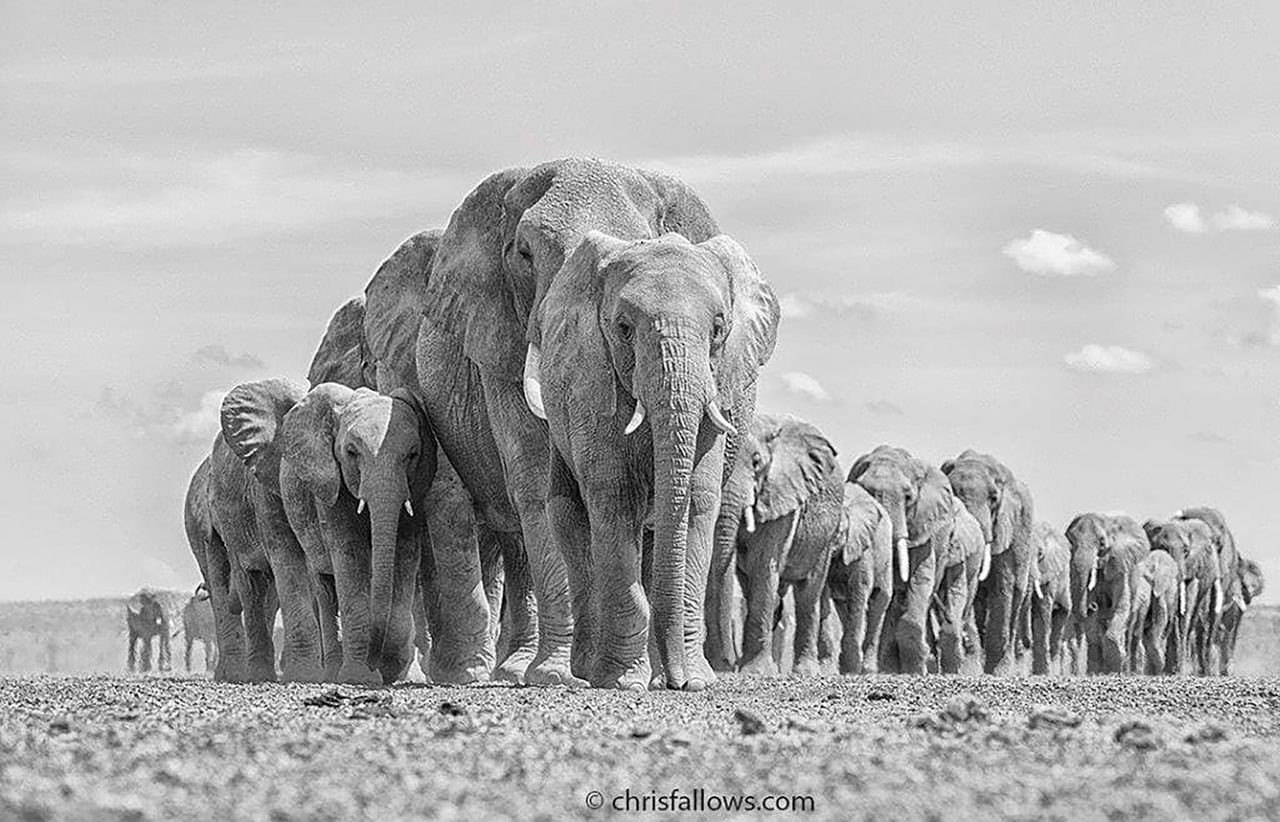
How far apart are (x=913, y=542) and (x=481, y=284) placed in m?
17.2

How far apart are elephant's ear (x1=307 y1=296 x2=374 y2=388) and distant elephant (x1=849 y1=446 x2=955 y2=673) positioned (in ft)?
36.5

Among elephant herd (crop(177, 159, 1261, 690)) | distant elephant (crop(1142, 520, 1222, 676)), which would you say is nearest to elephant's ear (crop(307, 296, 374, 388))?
elephant herd (crop(177, 159, 1261, 690))

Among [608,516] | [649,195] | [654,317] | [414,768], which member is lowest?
[414,768]

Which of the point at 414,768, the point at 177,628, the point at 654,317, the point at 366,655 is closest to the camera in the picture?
the point at 414,768

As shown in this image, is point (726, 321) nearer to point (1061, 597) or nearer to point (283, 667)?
point (283, 667)

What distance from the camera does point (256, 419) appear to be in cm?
2077

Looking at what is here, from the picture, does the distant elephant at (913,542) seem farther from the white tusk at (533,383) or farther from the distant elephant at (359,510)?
the white tusk at (533,383)

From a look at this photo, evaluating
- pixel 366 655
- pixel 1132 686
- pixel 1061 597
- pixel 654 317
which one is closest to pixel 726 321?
pixel 654 317

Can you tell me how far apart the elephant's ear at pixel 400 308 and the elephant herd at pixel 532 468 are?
2 centimetres

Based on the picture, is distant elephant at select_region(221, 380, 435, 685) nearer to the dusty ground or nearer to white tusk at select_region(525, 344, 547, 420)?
white tusk at select_region(525, 344, 547, 420)

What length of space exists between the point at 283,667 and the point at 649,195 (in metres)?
6.28

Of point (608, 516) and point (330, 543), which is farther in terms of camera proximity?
point (330, 543)

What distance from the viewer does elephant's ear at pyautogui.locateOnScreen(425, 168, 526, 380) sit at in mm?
17172

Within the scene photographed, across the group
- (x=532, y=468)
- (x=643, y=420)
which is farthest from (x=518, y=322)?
(x=643, y=420)
